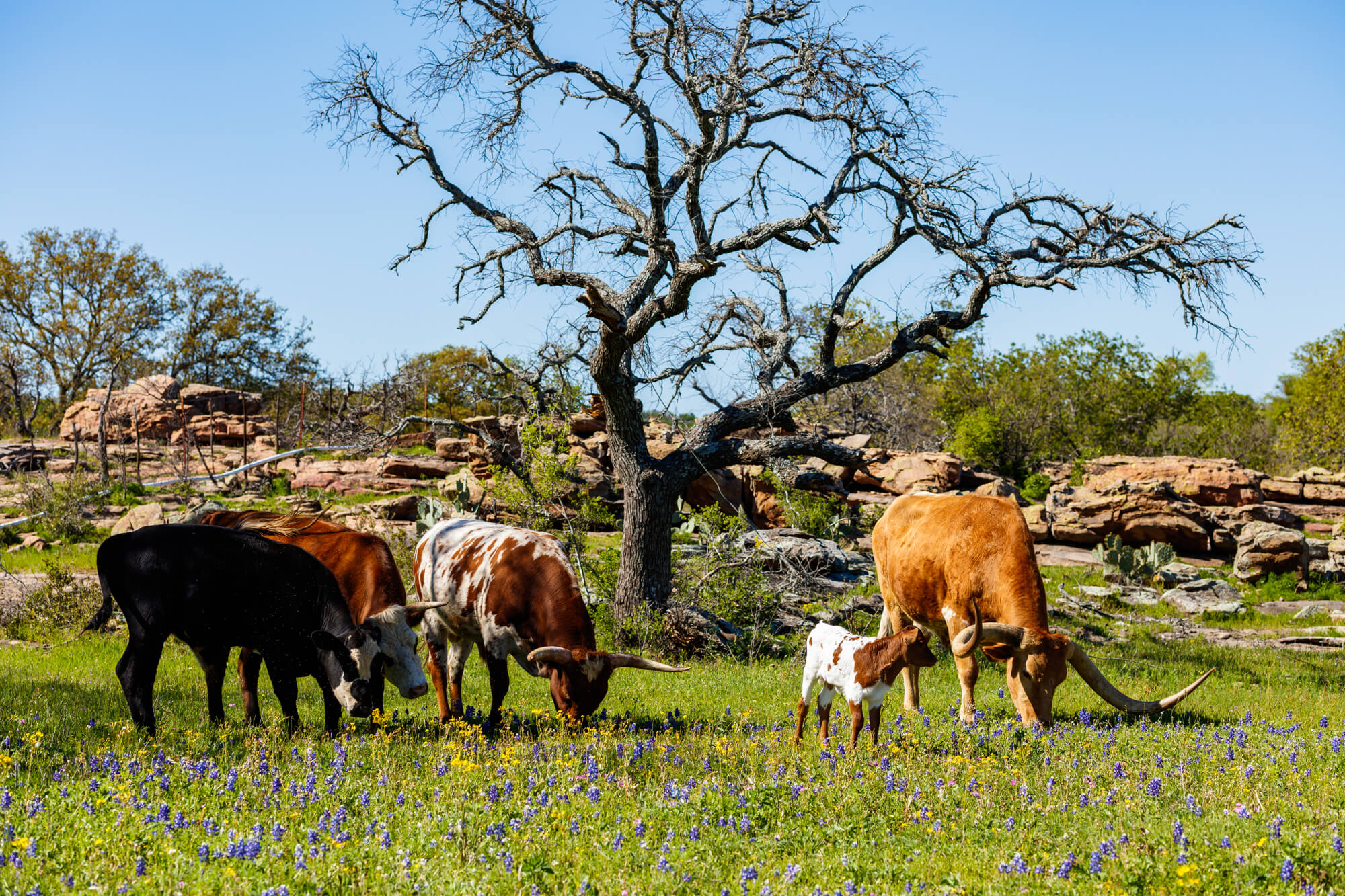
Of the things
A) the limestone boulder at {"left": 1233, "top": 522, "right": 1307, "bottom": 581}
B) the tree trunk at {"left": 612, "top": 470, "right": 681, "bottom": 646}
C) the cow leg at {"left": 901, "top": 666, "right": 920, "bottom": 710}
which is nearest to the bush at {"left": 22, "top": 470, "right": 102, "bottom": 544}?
the tree trunk at {"left": 612, "top": 470, "right": 681, "bottom": 646}

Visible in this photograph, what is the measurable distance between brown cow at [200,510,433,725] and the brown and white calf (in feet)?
10.6

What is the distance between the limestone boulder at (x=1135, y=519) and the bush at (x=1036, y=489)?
5.69 metres

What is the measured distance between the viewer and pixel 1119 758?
7512 millimetres

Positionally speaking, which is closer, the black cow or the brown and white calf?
the brown and white calf

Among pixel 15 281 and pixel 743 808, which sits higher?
→ pixel 15 281

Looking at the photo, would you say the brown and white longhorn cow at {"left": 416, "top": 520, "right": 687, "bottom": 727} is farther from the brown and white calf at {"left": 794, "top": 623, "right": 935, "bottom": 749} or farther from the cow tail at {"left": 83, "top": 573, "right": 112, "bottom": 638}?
the cow tail at {"left": 83, "top": 573, "right": 112, "bottom": 638}

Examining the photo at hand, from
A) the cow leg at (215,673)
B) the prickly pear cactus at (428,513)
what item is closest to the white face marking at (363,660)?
the cow leg at (215,673)

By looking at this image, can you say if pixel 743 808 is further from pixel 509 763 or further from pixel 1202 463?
pixel 1202 463

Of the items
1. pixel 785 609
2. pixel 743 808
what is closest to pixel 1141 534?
pixel 785 609

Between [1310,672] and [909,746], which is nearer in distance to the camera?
[909,746]

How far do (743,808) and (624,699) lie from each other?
5.36 meters

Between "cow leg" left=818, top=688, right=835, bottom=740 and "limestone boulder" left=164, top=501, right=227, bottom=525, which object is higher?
"limestone boulder" left=164, top=501, right=227, bottom=525

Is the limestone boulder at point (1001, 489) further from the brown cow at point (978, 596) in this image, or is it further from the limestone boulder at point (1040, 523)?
the brown cow at point (978, 596)

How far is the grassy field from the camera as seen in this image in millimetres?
4586
